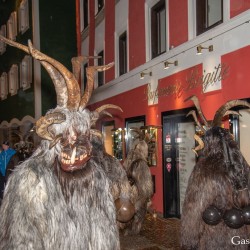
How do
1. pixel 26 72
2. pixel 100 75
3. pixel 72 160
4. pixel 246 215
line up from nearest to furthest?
pixel 72 160, pixel 246 215, pixel 100 75, pixel 26 72

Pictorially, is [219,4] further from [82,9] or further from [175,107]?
[82,9]

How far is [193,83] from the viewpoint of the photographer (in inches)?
333

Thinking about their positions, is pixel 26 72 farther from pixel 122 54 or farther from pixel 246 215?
pixel 246 215

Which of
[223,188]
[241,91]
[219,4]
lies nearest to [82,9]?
[219,4]

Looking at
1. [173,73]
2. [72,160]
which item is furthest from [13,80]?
[72,160]

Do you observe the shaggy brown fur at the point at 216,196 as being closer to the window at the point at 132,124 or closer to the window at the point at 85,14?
the window at the point at 132,124

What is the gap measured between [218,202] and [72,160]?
179 cm

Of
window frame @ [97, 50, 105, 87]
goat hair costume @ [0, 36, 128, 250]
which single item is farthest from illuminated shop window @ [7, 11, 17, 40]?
goat hair costume @ [0, 36, 128, 250]

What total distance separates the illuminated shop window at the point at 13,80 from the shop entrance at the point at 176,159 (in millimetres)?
14161

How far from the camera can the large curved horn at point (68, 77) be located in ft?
9.43

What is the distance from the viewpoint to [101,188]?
10.2 ft

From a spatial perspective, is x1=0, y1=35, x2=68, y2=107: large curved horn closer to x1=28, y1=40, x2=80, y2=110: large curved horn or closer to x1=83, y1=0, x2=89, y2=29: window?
x1=28, y1=40, x2=80, y2=110: large curved horn

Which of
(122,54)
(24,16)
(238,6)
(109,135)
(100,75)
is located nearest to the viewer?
(238,6)

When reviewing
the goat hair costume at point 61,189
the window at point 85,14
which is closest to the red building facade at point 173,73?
the window at point 85,14
